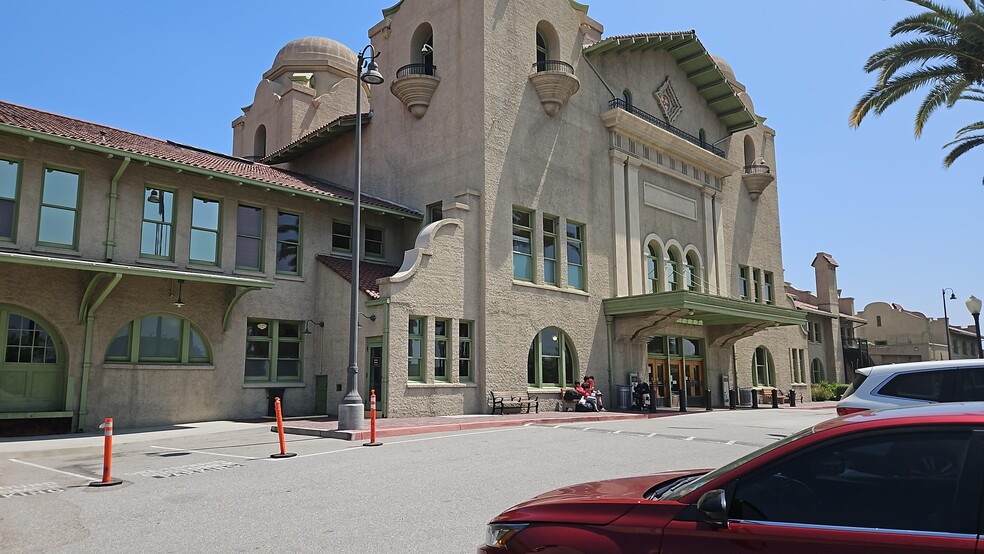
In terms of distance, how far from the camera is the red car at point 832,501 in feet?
10.2

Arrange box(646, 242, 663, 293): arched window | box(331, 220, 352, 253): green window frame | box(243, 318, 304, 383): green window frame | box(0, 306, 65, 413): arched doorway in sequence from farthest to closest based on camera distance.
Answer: box(646, 242, 663, 293): arched window, box(331, 220, 352, 253): green window frame, box(243, 318, 304, 383): green window frame, box(0, 306, 65, 413): arched doorway

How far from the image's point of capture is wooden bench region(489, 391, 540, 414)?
2338cm

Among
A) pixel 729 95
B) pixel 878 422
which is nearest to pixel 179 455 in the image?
pixel 878 422

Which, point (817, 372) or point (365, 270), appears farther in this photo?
point (817, 372)

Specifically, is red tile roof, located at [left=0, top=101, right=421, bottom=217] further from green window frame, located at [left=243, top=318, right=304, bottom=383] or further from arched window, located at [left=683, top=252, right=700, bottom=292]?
arched window, located at [left=683, top=252, right=700, bottom=292]

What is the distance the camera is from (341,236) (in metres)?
25.6

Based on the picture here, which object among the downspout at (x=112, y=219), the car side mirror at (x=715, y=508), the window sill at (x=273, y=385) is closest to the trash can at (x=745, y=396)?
the window sill at (x=273, y=385)

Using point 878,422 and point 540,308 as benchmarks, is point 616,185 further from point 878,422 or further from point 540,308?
point 878,422

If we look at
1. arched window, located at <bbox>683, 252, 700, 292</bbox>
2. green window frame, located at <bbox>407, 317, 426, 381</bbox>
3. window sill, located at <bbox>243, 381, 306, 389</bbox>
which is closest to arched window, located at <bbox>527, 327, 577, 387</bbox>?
green window frame, located at <bbox>407, 317, 426, 381</bbox>

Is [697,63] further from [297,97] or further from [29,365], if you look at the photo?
[29,365]

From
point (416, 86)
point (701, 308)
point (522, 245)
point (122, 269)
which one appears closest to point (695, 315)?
point (701, 308)

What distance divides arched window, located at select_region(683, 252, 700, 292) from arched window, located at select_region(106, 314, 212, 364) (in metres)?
21.3

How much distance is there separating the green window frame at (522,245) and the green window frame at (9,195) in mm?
14738

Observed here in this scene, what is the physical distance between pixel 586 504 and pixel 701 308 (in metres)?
24.9
